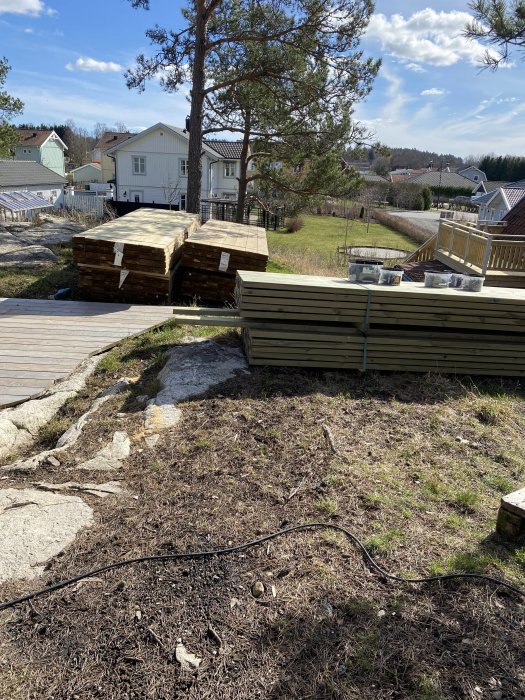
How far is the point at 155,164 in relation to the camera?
133 feet

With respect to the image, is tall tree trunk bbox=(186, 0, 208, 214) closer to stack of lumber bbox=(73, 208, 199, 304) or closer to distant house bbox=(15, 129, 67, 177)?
stack of lumber bbox=(73, 208, 199, 304)

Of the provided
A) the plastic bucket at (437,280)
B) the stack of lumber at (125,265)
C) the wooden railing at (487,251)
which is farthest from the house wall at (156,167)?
the plastic bucket at (437,280)

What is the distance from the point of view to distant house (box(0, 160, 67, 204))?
38.6 metres

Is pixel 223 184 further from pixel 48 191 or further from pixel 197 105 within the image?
pixel 197 105

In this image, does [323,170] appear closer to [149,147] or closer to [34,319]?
[34,319]

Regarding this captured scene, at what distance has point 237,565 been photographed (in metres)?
2.81

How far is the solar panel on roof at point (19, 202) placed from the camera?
71.9 ft

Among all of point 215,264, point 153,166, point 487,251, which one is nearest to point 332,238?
point 153,166

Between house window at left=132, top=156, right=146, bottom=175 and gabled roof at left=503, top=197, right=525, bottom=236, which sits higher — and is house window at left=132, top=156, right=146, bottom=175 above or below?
above

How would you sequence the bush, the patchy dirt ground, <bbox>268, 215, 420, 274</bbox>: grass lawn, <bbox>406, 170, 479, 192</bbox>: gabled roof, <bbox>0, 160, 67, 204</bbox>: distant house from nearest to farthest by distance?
1. the patchy dirt ground
2. <bbox>268, 215, 420, 274</bbox>: grass lawn
3. <bbox>0, 160, 67, 204</bbox>: distant house
4. the bush
5. <bbox>406, 170, 479, 192</bbox>: gabled roof

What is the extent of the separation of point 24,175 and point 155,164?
35.7 feet

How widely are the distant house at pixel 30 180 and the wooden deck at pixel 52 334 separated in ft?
111

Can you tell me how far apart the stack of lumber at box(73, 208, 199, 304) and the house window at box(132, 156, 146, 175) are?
3524 centimetres

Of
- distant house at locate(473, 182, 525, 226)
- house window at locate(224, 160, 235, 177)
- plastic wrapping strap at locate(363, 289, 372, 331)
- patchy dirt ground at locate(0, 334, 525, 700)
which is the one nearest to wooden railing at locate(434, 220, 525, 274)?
plastic wrapping strap at locate(363, 289, 372, 331)
